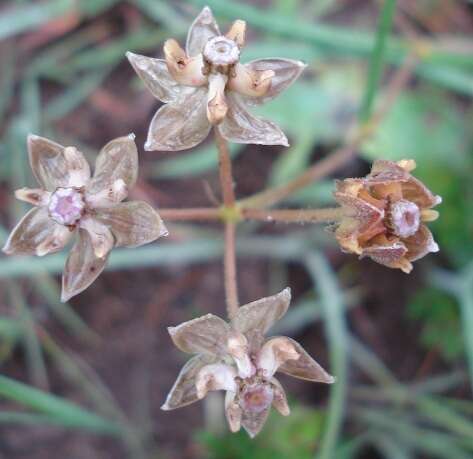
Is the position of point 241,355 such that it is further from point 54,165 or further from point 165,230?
point 54,165

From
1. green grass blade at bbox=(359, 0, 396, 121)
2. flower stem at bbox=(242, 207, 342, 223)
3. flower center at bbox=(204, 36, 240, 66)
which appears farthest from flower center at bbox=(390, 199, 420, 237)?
green grass blade at bbox=(359, 0, 396, 121)

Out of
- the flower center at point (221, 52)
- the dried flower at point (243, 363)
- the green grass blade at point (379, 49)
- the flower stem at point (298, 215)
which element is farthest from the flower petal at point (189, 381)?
the green grass blade at point (379, 49)

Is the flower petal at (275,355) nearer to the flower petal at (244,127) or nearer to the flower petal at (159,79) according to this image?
the flower petal at (244,127)

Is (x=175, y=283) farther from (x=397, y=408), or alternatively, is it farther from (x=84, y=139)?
(x=397, y=408)

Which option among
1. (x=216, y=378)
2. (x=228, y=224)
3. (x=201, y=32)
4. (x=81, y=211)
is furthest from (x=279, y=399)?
(x=201, y=32)

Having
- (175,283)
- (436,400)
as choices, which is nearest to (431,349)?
(436,400)

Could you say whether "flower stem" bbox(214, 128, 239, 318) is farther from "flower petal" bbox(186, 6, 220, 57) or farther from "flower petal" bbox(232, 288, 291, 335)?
"flower petal" bbox(186, 6, 220, 57)
